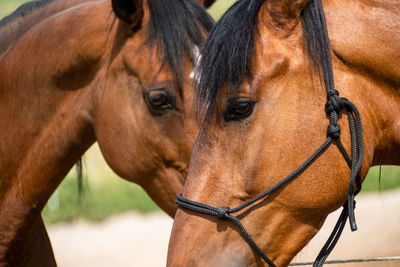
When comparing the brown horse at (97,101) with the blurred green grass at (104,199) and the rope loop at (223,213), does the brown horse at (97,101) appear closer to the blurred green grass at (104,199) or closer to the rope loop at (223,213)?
the rope loop at (223,213)

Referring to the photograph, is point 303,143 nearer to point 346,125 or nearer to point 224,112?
point 346,125

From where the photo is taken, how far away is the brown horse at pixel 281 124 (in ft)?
6.18

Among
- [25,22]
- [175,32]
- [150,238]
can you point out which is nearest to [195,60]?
[175,32]

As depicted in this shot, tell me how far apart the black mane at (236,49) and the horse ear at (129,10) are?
82cm

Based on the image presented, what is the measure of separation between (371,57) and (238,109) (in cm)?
50

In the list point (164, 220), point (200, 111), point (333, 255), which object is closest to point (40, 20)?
point (200, 111)

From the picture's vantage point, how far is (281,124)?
1881mm

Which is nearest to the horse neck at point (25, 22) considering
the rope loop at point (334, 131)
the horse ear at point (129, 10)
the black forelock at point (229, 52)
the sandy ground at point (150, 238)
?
the horse ear at point (129, 10)

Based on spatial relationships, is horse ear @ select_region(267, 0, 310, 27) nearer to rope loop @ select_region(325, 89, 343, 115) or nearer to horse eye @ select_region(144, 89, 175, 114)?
rope loop @ select_region(325, 89, 343, 115)

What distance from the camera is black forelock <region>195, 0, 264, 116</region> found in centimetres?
193

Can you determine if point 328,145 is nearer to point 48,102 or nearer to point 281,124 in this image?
point 281,124

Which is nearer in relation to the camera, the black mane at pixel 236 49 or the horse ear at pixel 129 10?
the black mane at pixel 236 49

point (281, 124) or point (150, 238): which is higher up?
point (281, 124)

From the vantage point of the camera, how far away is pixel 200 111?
2.09m
